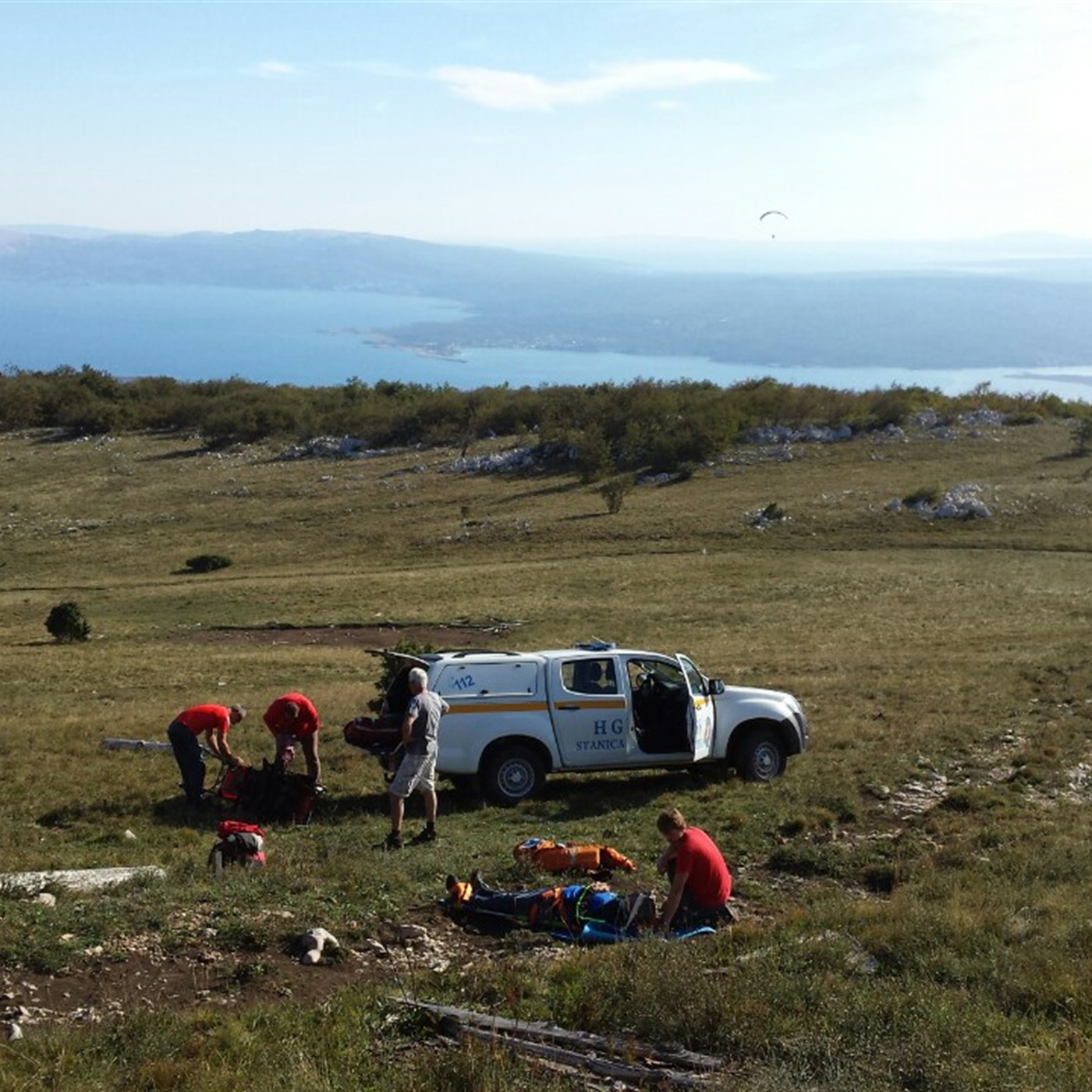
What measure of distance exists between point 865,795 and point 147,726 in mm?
10130

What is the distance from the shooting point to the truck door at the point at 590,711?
13.7 m

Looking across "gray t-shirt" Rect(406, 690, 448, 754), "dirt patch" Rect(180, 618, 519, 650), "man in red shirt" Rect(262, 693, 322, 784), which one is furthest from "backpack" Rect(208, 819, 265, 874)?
"dirt patch" Rect(180, 618, 519, 650)

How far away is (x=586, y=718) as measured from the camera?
13.8 meters

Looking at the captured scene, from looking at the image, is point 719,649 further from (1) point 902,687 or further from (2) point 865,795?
(2) point 865,795

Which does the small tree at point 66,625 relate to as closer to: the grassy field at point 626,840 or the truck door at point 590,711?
the grassy field at point 626,840

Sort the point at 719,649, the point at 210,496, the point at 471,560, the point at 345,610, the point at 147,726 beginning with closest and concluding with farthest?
the point at 147,726, the point at 719,649, the point at 345,610, the point at 471,560, the point at 210,496

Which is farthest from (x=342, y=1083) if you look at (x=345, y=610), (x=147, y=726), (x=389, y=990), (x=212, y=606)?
(x=212, y=606)

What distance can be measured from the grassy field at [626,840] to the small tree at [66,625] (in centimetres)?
67

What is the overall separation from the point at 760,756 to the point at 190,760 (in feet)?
21.3

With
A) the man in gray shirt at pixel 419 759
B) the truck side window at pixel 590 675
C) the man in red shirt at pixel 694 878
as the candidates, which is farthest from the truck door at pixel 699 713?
the man in red shirt at pixel 694 878

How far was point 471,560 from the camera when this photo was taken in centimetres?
4103

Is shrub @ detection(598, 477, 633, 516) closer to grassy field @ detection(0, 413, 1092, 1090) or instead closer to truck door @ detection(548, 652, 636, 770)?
grassy field @ detection(0, 413, 1092, 1090)

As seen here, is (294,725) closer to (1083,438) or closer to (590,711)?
(590,711)

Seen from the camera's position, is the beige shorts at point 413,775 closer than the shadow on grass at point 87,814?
Yes
